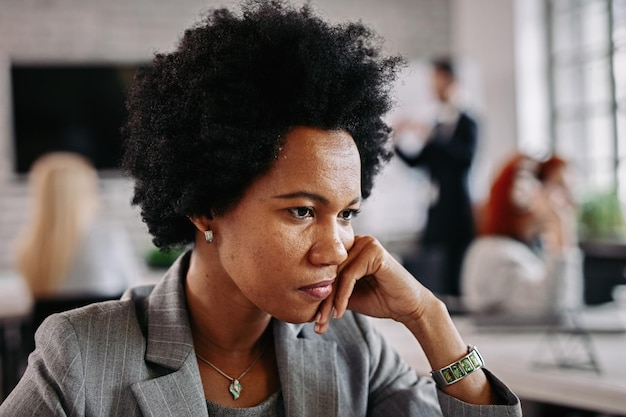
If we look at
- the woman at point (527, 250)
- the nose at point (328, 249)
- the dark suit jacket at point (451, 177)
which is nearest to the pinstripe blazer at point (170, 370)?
the nose at point (328, 249)

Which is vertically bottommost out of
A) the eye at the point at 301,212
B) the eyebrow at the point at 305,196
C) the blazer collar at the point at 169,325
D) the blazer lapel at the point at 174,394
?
the blazer lapel at the point at 174,394

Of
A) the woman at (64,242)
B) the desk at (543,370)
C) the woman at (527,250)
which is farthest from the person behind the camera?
the woman at (64,242)

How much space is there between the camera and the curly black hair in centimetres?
115

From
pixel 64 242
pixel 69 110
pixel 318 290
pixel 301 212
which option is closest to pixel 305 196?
pixel 301 212

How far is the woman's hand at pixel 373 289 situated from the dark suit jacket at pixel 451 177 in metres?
3.72

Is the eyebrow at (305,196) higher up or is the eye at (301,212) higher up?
the eyebrow at (305,196)

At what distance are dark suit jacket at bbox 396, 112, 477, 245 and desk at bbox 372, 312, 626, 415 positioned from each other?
9.06ft

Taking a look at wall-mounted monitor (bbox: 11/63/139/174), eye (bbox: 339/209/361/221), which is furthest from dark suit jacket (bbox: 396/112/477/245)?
eye (bbox: 339/209/361/221)

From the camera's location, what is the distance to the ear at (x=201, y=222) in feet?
4.04

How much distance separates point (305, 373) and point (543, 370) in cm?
90

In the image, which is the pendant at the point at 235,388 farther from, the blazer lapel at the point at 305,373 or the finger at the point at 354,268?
the finger at the point at 354,268

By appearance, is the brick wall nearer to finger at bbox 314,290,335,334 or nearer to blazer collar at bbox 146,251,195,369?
blazer collar at bbox 146,251,195,369

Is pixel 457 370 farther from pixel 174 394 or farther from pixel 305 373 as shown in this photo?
pixel 174 394

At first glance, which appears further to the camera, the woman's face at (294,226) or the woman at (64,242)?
the woman at (64,242)
